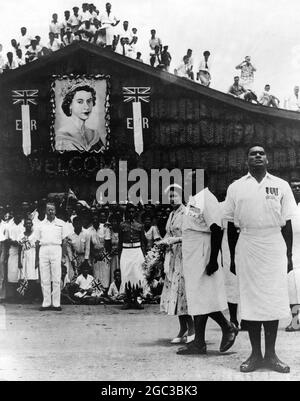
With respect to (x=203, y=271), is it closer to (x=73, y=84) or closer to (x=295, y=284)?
(x=295, y=284)

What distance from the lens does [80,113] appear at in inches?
409

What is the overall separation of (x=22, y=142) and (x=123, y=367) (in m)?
5.63

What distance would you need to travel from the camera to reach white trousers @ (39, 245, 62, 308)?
370 inches

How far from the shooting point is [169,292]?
22.9ft

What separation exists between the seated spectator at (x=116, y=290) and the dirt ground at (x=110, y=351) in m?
1.09

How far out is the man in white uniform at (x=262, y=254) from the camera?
5641 mm

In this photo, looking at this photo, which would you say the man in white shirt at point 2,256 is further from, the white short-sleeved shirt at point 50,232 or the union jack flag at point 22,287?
the white short-sleeved shirt at point 50,232

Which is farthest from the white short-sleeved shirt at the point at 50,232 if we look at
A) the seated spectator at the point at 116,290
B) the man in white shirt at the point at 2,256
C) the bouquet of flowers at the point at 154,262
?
the bouquet of flowers at the point at 154,262

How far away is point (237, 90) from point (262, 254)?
5.55 meters

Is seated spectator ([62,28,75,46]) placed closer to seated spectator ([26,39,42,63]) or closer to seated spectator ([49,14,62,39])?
seated spectator ([49,14,62,39])

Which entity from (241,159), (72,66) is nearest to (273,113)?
(241,159)

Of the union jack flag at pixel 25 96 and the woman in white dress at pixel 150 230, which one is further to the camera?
the union jack flag at pixel 25 96

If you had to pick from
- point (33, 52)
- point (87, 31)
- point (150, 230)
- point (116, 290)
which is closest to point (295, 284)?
point (150, 230)
